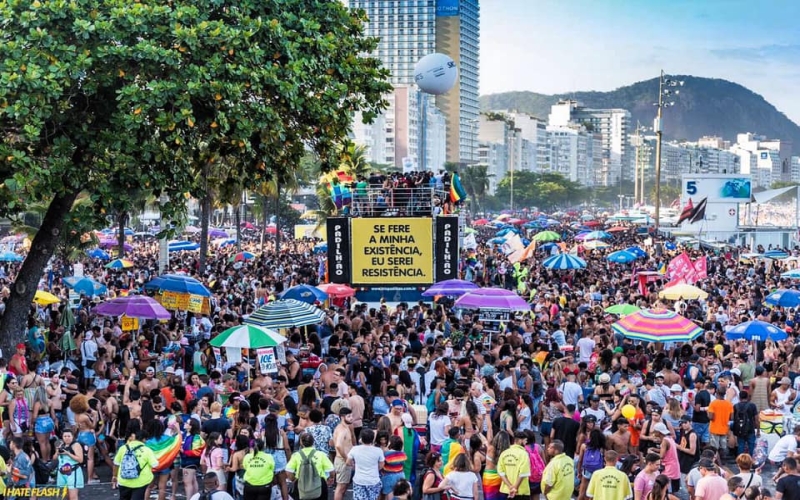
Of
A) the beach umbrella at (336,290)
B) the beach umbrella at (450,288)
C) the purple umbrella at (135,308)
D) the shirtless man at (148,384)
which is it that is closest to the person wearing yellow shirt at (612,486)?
the shirtless man at (148,384)

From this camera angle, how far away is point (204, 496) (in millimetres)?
9695

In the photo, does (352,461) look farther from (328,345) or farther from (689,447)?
(328,345)

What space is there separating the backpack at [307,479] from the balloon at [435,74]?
17385 millimetres

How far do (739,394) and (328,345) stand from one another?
27.8 feet

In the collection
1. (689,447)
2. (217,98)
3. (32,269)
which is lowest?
(689,447)

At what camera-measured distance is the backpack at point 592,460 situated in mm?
11055

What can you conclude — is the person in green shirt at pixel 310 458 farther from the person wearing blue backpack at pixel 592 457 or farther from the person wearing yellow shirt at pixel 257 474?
→ the person wearing blue backpack at pixel 592 457

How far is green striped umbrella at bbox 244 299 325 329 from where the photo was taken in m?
16.6

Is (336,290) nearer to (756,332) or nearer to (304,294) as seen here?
(304,294)

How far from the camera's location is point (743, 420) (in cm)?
1355

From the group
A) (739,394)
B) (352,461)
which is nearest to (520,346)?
(739,394)

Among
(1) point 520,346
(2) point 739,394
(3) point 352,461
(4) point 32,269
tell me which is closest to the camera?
(3) point 352,461

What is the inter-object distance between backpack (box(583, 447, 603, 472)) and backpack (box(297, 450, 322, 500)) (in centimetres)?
308

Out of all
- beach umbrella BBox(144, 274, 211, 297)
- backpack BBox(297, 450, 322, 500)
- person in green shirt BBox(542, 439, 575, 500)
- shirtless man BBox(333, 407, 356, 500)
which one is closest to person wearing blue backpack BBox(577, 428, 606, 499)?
person in green shirt BBox(542, 439, 575, 500)
